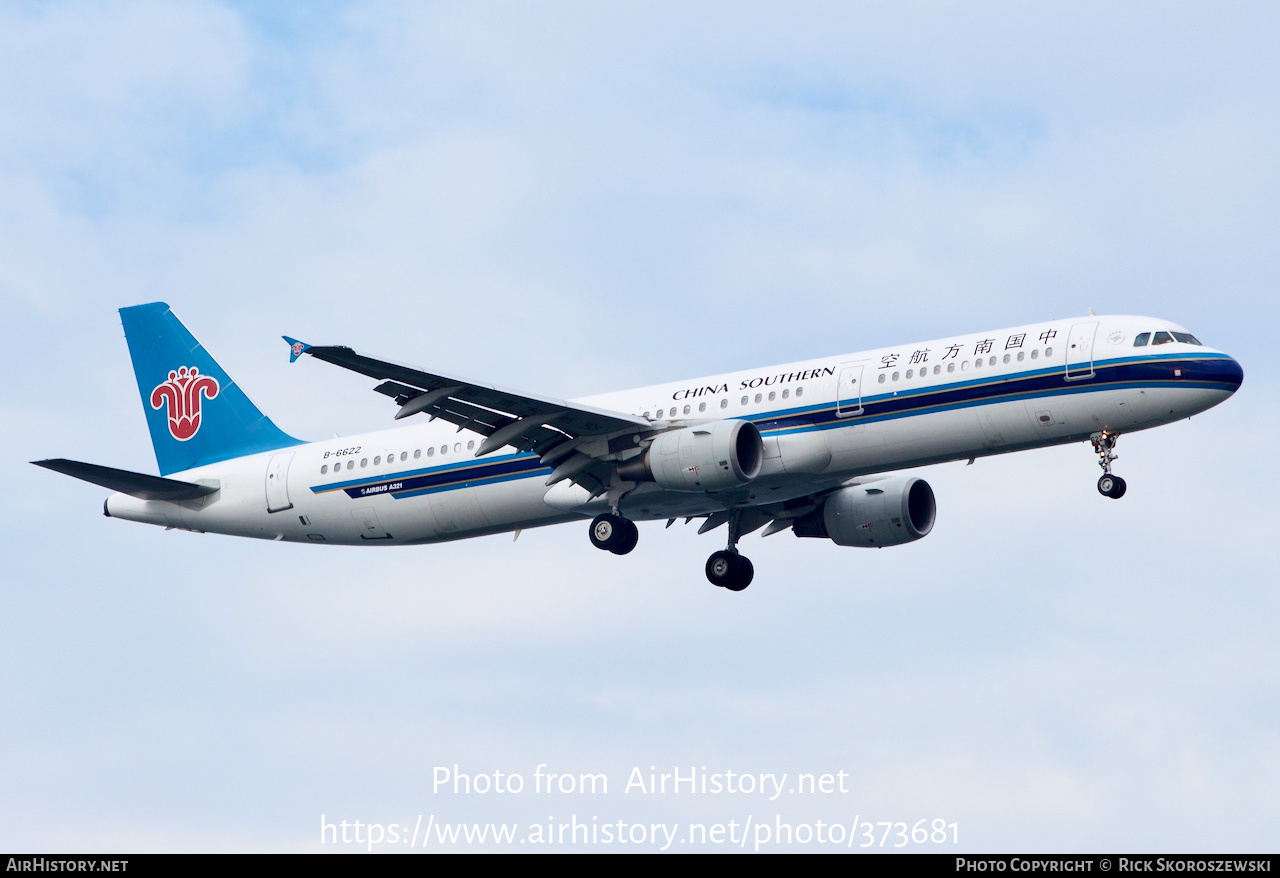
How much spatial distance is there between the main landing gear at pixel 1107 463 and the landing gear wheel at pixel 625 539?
1161 centimetres

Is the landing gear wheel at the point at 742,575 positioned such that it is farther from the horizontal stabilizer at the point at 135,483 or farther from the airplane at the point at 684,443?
the horizontal stabilizer at the point at 135,483

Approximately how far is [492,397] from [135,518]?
14378 mm

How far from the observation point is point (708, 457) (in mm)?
40969

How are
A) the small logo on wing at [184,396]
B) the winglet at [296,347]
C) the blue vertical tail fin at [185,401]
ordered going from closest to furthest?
the winglet at [296,347] → the blue vertical tail fin at [185,401] → the small logo on wing at [184,396]

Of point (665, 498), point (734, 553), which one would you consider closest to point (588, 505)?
point (665, 498)

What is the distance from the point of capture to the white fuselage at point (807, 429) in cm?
3938

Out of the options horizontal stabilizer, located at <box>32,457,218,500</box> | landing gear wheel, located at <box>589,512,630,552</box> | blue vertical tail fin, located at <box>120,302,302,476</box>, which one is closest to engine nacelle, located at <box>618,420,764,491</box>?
landing gear wheel, located at <box>589,512,630,552</box>

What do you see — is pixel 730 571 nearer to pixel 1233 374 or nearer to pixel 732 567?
pixel 732 567

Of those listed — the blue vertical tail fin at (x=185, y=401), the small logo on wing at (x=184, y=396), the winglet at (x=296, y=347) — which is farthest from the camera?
the small logo on wing at (x=184, y=396)

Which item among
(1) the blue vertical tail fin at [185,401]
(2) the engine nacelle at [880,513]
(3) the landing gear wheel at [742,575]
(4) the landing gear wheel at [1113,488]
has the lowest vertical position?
(4) the landing gear wheel at [1113,488]

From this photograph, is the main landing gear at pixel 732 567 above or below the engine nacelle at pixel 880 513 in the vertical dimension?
below

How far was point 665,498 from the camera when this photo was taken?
43.7m

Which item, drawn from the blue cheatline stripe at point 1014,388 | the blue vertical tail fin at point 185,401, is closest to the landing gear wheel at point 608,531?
the blue cheatline stripe at point 1014,388

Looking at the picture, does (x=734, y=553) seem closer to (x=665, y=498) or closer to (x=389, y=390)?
(x=665, y=498)
